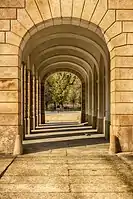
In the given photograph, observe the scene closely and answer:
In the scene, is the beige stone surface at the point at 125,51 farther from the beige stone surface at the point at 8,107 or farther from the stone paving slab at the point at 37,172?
the stone paving slab at the point at 37,172

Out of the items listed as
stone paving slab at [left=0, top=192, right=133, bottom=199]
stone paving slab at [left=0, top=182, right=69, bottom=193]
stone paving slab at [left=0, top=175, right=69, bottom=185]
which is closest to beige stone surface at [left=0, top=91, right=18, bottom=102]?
stone paving slab at [left=0, top=175, right=69, bottom=185]

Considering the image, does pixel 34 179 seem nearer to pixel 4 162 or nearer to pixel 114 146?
pixel 4 162

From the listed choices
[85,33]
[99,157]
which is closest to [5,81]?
[99,157]

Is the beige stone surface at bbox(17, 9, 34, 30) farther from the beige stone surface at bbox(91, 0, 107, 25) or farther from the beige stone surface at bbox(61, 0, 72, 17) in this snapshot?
the beige stone surface at bbox(91, 0, 107, 25)

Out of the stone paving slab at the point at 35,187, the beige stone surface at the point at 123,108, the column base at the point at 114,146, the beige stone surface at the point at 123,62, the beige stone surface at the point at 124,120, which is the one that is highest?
the beige stone surface at the point at 123,62

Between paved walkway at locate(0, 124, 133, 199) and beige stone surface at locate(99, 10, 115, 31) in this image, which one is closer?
paved walkway at locate(0, 124, 133, 199)

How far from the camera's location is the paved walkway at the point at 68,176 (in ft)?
18.1

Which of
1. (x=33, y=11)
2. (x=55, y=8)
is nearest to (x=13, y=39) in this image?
(x=33, y=11)

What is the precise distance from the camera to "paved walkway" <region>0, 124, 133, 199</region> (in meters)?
5.51

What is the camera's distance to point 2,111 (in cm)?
982

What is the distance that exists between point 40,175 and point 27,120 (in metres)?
10.6

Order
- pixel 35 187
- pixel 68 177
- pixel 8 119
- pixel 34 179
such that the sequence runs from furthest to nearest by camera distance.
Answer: pixel 8 119 < pixel 68 177 < pixel 34 179 < pixel 35 187

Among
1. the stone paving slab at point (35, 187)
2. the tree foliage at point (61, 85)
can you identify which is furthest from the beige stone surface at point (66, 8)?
the tree foliage at point (61, 85)

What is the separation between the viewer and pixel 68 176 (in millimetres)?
6801
